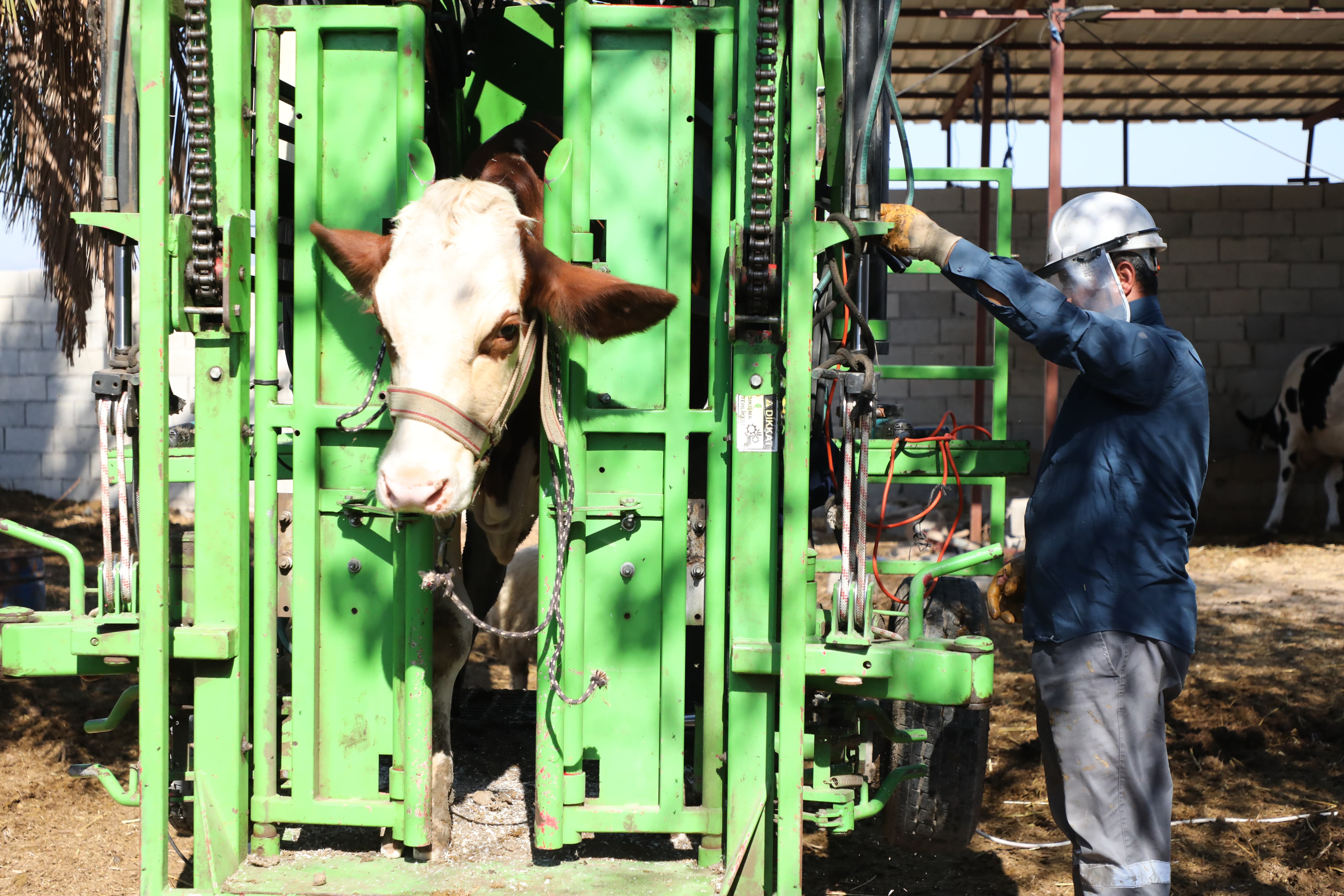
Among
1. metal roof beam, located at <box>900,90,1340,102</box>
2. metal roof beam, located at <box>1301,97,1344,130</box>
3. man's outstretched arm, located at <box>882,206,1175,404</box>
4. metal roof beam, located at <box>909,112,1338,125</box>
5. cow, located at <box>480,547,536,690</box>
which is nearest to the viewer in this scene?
man's outstretched arm, located at <box>882,206,1175,404</box>

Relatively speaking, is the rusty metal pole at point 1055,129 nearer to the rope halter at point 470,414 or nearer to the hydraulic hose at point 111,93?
the rope halter at point 470,414

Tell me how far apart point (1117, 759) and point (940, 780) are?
1.23 meters

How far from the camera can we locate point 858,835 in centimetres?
475

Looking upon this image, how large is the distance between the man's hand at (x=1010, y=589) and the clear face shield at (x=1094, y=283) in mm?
756

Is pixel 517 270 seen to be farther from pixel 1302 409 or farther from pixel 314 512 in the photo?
pixel 1302 409

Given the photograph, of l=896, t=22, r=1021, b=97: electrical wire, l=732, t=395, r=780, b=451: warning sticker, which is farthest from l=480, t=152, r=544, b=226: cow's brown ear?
l=896, t=22, r=1021, b=97: electrical wire

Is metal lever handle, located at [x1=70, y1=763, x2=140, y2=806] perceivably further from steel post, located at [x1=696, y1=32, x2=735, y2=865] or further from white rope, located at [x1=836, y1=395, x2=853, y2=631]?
white rope, located at [x1=836, y1=395, x2=853, y2=631]

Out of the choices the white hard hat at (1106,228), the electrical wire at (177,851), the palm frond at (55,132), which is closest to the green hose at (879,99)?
the white hard hat at (1106,228)

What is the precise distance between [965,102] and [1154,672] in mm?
12933

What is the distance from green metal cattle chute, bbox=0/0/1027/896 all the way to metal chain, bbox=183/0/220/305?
1 cm

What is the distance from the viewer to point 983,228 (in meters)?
11.4

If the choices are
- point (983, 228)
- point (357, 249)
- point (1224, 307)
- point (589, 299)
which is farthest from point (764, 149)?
point (1224, 307)

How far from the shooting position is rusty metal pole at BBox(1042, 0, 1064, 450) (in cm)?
912

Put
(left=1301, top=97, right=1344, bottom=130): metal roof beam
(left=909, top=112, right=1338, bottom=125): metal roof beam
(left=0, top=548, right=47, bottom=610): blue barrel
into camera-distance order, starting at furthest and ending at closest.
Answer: (left=909, top=112, right=1338, bottom=125): metal roof beam < (left=1301, top=97, right=1344, bottom=130): metal roof beam < (left=0, top=548, right=47, bottom=610): blue barrel
